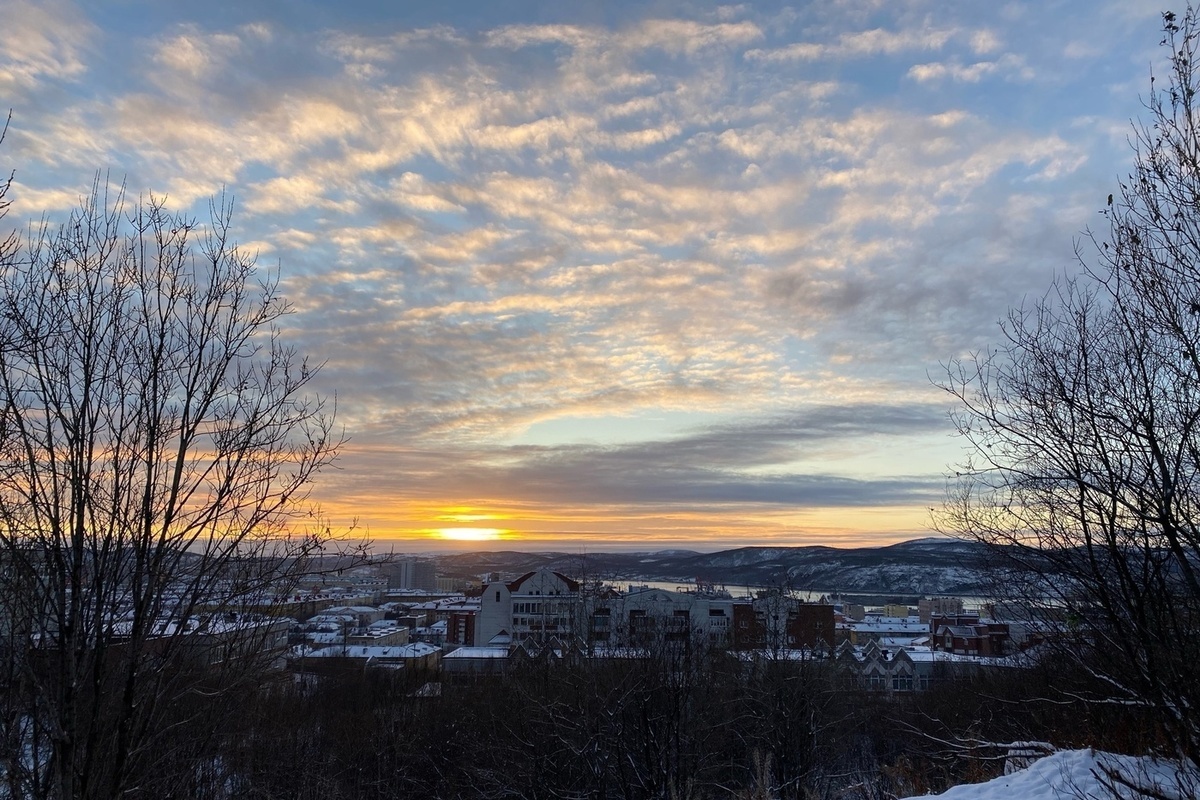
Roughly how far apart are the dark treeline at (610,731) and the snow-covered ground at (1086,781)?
7.77 m

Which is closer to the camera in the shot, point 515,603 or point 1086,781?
point 1086,781

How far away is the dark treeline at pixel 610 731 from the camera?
2191 cm

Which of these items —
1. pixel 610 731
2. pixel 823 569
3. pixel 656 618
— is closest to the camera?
pixel 610 731

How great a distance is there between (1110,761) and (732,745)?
2587cm

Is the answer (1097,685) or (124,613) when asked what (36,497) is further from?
(1097,685)

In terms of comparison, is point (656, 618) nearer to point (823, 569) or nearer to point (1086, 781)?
point (1086, 781)

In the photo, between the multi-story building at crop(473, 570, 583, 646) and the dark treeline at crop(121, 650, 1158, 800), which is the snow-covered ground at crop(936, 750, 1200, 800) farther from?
the multi-story building at crop(473, 570, 583, 646)

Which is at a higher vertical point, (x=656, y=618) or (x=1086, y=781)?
(x=1086, y=781)

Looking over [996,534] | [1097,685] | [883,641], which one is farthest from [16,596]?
[883,641]

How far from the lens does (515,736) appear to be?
83.1ft

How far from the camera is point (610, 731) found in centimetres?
2339

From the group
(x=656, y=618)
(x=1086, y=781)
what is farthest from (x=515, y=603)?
(x=1086, y=781)

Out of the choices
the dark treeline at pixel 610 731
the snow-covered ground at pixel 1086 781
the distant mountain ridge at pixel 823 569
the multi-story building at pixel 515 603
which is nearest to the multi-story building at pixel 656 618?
the dark treeline at pixel 610 731

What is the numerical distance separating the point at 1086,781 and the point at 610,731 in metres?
17.9
